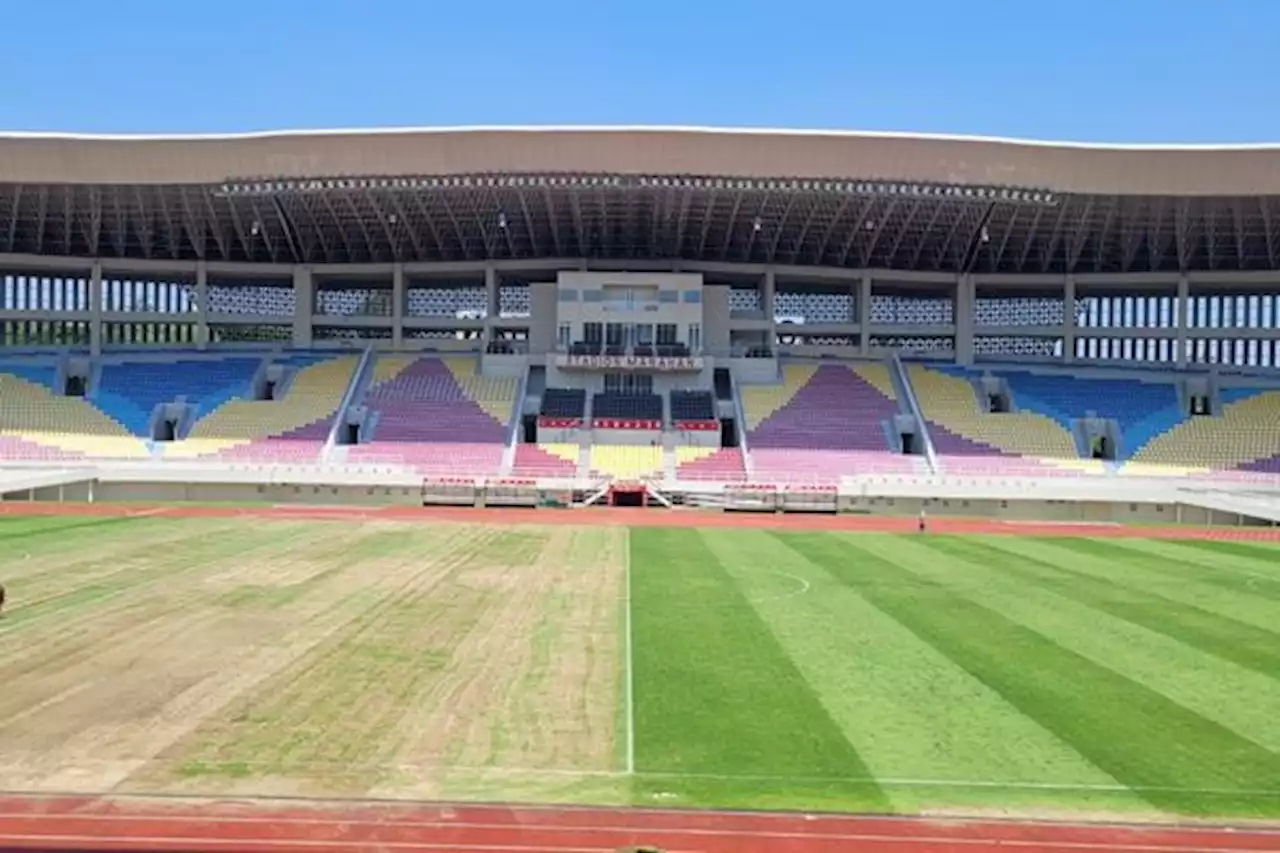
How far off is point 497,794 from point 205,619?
923 centimetres

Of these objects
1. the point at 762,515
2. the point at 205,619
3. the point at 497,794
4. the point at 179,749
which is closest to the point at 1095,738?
the point at 497,794

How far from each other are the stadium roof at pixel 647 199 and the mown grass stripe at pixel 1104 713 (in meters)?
30.3

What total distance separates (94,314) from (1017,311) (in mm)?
51079

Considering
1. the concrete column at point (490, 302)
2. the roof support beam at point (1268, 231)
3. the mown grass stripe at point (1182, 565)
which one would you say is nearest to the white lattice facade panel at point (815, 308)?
the concrete column at point (490, 302)

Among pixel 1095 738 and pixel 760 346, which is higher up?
pixel 760 346

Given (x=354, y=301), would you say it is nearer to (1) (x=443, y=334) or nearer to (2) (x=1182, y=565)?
(1) (x=443, y=334)

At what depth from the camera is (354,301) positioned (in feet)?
205

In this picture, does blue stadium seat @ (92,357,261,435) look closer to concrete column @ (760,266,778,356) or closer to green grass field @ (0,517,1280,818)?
concrete column @ (760,266,778,356)

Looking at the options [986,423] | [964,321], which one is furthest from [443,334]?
[986,423]

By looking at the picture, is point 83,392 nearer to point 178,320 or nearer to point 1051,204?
point 178,320

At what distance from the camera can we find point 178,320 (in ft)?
199

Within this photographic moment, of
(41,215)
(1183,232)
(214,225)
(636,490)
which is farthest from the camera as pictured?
(214,225)

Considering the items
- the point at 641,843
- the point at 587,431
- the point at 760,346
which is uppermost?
the point at 760,346

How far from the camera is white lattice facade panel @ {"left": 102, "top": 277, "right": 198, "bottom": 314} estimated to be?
59.5 meters
